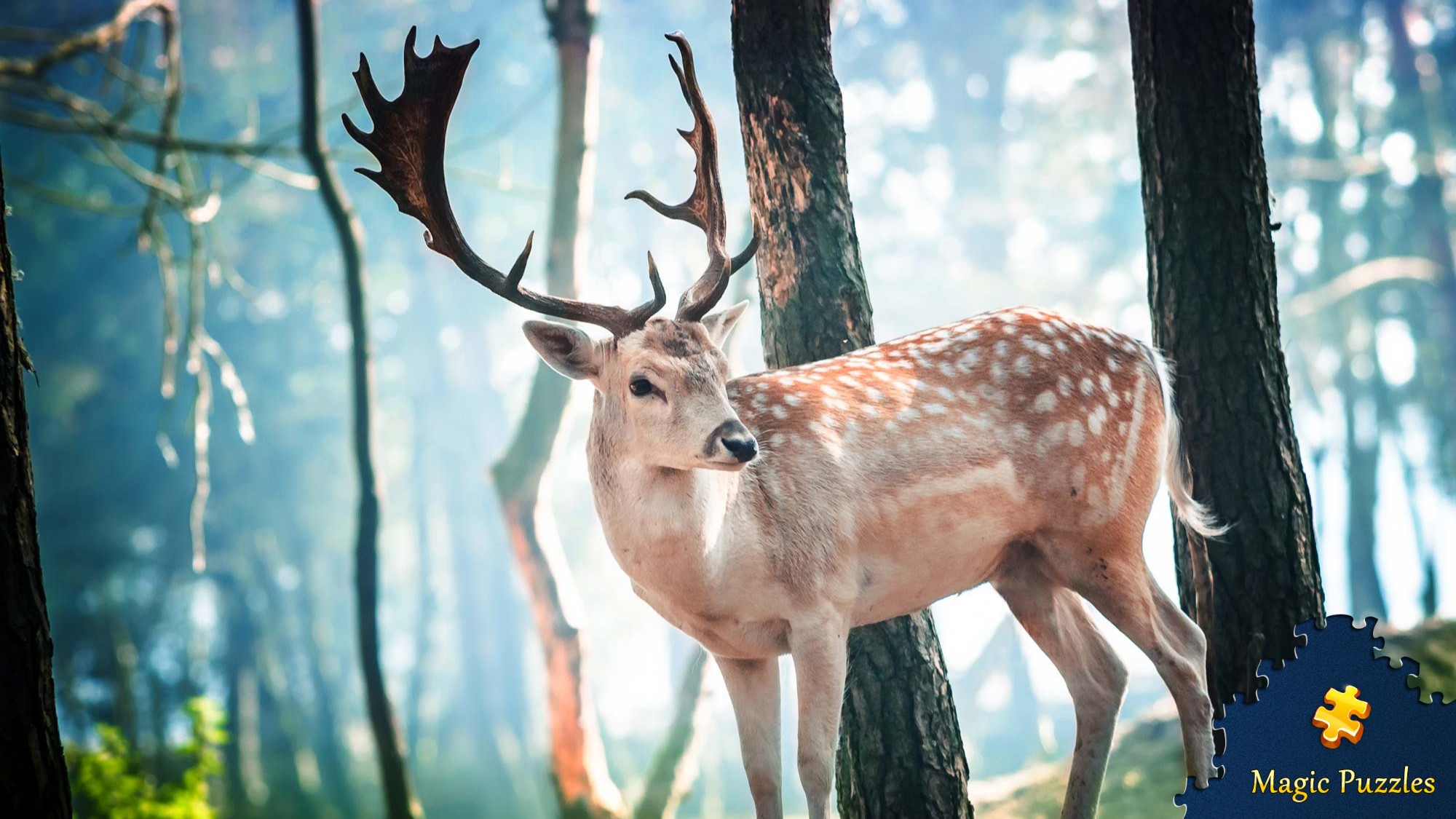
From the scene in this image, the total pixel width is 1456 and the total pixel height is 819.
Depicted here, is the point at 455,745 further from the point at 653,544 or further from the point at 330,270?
the point at 653,544

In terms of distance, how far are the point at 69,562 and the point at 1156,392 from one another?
89.2ft

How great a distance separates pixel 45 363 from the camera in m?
27.1

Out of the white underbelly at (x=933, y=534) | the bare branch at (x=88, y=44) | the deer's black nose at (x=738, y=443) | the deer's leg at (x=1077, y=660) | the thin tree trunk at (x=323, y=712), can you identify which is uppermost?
the bare branch at (x=88, y=44)

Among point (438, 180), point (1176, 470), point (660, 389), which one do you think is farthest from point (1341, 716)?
point (438, 180)

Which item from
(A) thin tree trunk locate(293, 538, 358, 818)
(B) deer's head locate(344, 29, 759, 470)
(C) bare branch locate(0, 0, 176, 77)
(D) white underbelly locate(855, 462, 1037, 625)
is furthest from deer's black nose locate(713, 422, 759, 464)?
(A) thin tree trunk locate(293, 538, 358, 818)

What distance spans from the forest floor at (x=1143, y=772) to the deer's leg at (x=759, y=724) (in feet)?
11.4

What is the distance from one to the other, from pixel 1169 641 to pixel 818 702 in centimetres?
143

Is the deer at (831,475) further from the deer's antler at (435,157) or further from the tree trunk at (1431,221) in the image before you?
the tree trunk at (1431,221)

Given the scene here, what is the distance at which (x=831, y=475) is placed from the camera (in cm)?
399

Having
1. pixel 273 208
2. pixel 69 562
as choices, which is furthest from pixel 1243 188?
pixel 273 208

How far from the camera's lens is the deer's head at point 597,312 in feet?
12.2

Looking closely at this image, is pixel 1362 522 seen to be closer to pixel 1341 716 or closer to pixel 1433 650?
pixel 1433 650

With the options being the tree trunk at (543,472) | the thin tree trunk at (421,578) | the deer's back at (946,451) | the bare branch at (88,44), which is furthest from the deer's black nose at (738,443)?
the thin tree trunk at (421,578)

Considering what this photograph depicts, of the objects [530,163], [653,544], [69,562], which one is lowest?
[69,562]
